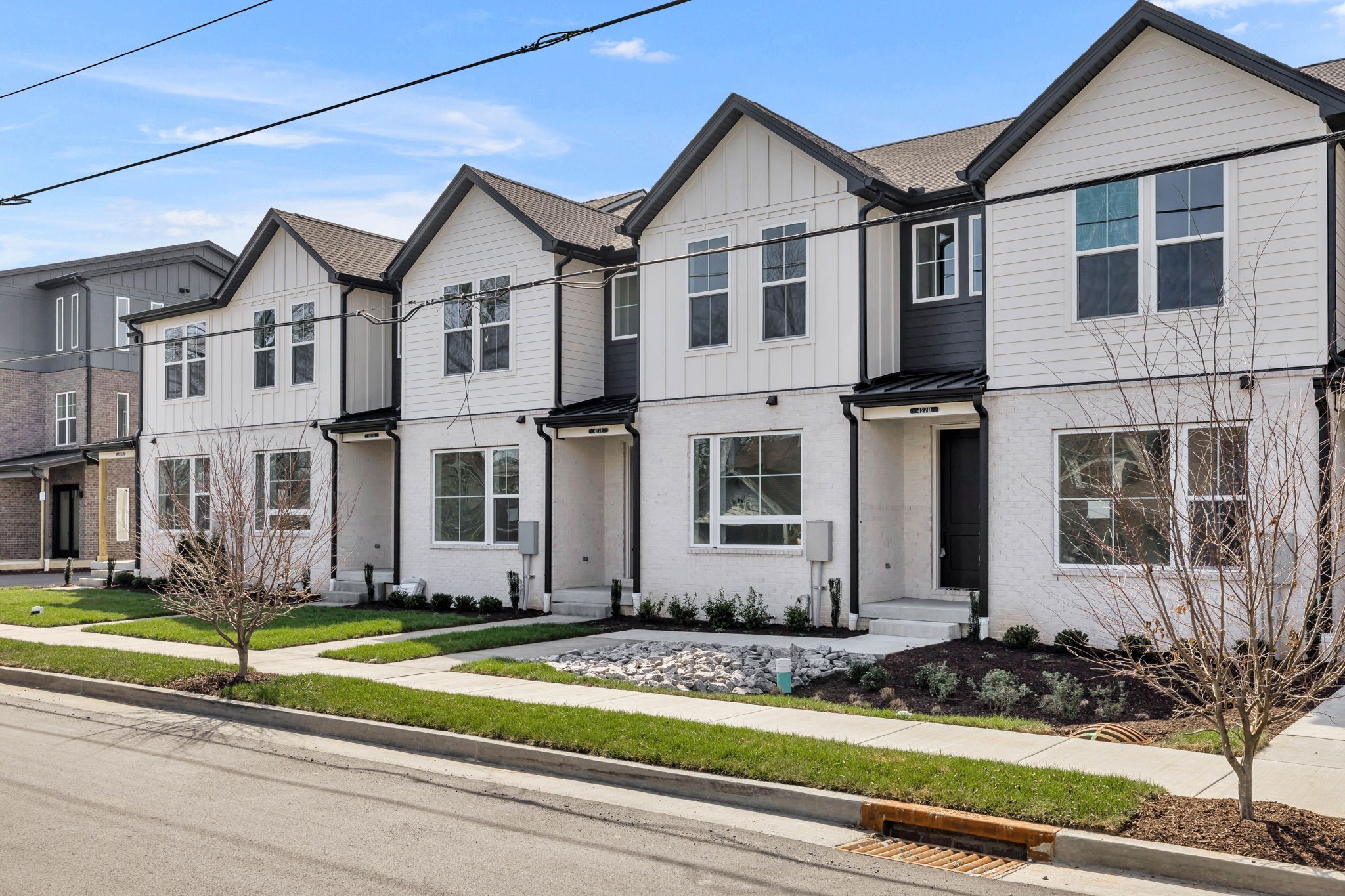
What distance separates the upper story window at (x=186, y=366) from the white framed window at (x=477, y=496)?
27.0 feet

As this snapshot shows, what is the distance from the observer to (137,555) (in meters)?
27.7

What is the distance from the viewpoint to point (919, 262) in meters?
17.5

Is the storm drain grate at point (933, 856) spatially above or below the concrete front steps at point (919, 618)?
below

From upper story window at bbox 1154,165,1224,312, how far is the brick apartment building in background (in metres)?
32.4

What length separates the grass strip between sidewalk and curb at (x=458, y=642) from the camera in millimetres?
14867

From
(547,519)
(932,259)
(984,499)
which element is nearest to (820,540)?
(984,499)

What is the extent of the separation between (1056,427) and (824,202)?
494cm

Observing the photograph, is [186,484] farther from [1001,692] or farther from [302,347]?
[1001,692]

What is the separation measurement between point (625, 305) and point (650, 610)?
18.9ft

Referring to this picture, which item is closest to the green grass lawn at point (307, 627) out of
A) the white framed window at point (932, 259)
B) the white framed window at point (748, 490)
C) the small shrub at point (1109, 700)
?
the white framed window at point (748, 490)

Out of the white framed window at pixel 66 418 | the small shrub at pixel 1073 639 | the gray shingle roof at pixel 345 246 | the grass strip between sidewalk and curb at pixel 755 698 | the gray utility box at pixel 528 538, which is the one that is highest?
the gray shingle roof at pixel 345 246

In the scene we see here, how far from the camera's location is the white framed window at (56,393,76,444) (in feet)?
127

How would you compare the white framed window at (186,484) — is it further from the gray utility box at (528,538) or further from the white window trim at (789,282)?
the white window trim at (789,282)

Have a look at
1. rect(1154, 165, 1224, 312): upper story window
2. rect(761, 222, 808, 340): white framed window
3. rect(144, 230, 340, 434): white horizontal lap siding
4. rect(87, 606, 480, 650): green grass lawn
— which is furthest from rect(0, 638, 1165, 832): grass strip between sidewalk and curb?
rect(144, 230, 340, 434): white horizontal lap siding
